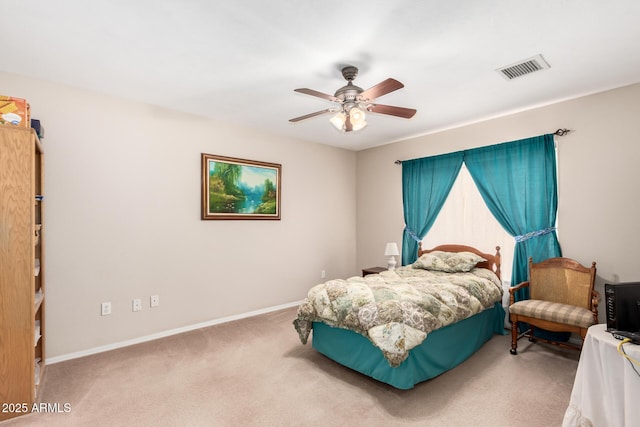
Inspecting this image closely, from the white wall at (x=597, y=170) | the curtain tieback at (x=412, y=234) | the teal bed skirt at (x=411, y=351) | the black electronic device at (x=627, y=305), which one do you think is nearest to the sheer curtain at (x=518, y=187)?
the white wall at (x=597, y=170)

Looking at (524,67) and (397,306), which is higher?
(524,67)

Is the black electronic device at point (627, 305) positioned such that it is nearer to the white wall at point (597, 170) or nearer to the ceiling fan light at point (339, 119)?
the white wall at point (597, 170)

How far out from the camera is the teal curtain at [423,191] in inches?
173

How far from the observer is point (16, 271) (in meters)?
2.17

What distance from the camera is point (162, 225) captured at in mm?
3623

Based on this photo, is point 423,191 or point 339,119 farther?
point 423,191

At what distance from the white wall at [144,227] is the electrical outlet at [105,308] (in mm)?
46

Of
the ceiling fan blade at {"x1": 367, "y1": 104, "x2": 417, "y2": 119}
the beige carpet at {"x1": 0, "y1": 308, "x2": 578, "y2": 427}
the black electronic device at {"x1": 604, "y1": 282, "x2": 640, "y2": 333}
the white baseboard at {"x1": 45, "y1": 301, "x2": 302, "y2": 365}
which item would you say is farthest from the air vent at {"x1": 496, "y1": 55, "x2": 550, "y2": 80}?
the white baseboard at {"x1": 45, "y1": 301, "x2": 302, "y2": 365}

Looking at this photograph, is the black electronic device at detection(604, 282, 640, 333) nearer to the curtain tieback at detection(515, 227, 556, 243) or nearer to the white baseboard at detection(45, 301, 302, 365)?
the curtain tieback at detection(515, 227, 556, 243)

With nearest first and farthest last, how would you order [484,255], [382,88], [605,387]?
[605,387] < [382,88] < [484,255]

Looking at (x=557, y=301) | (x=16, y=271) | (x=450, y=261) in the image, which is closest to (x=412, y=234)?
(x=450, y=261)

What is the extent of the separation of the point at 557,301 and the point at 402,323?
204 cm

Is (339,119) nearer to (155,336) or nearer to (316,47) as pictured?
(316,47)

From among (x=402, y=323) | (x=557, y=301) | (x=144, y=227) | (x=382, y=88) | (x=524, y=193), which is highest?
(x=382, y=88)
